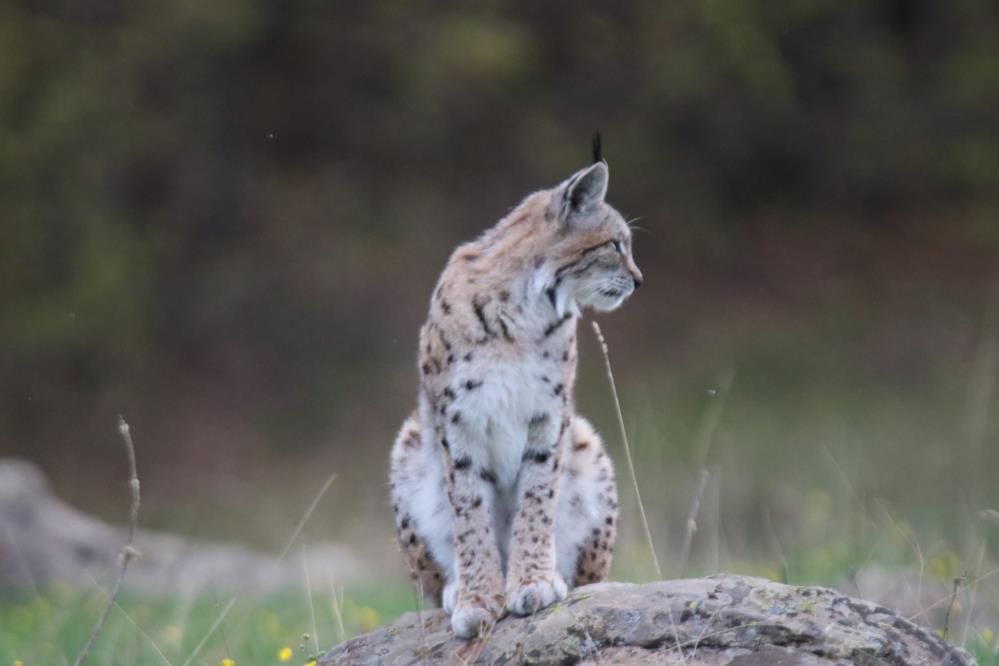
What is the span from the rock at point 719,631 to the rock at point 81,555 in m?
6.53

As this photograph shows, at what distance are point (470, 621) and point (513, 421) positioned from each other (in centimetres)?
76

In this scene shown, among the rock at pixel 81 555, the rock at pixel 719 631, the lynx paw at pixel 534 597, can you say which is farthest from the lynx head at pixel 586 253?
the rock at pixel 81 555

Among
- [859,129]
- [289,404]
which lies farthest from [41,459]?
[859,129]

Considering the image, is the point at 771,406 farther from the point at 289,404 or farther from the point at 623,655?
the point at 623,655

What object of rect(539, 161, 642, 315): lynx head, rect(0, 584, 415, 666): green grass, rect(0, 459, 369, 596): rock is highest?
rect(539, 161, 642, 315): lynx head

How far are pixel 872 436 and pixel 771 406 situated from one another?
7.15 ft

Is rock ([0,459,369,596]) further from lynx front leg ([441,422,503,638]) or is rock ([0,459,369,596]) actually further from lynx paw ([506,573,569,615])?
lynx paw ([506,573,569,615])

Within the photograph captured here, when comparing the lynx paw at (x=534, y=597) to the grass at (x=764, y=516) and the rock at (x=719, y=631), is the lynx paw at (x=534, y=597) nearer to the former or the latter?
the rock at (x=719, y=631)

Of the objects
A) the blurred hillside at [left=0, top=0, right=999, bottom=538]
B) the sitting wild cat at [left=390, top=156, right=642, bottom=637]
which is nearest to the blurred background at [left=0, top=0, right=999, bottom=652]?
the blurred hillside at [left=0, top=0, right=999, bottom=538]

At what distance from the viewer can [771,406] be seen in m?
18.0

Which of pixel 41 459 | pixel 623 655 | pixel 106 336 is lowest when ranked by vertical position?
pixel 41 459

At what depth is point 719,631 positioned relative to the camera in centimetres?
440

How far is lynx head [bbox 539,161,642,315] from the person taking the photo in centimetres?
566

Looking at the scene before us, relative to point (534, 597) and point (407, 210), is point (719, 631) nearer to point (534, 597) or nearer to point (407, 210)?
point (534, 597)
